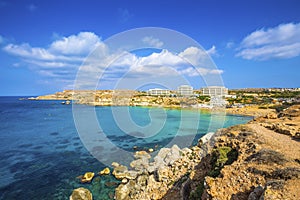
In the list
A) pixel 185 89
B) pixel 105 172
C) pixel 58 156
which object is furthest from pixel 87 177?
pixel 185 89

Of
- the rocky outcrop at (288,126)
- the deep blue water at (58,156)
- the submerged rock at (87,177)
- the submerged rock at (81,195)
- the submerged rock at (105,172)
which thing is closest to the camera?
the rocky outcrop at (288,126)

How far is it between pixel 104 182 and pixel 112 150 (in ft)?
27.9

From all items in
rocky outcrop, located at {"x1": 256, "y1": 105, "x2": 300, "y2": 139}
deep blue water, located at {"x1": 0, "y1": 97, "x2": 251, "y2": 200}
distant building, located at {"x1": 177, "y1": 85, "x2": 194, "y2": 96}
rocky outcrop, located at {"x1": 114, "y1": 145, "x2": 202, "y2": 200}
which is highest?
distant building, located at {"x1": 177, "y1": 85, "x2": 194, "y2": 96}

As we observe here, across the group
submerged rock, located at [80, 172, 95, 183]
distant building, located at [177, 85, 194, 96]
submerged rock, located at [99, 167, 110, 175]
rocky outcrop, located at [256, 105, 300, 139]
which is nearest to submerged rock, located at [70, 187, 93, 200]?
submerged rock, located at [80, 172, 95, 183]

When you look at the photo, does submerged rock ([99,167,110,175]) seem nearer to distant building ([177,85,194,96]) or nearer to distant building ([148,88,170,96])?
distant building ([177,85,194,96])

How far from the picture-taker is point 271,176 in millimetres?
5738

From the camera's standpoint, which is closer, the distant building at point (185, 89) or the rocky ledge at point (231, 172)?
the rocky ledge at point (231, 172)

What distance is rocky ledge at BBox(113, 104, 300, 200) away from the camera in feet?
17.9

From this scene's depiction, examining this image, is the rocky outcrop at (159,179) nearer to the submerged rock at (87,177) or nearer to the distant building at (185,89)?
the submerged rock at (87,177)

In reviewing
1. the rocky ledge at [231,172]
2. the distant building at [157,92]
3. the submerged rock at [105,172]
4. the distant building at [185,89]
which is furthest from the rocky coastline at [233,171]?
the distant building at [157,92]

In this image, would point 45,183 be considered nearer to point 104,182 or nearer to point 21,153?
point 104,182

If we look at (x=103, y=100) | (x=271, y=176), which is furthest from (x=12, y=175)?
(x=103, y=100)

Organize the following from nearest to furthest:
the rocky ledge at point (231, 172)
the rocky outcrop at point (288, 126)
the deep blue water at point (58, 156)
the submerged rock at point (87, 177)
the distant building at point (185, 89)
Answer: the rocky ledge at point (231, 172) < the rocky outcrop at point (288, 126) < the deep blue water at point (58, 156) < the submerged rock at point (87, 177) < the distant building at point (185, 89)

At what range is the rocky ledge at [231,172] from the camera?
5.47 metres
